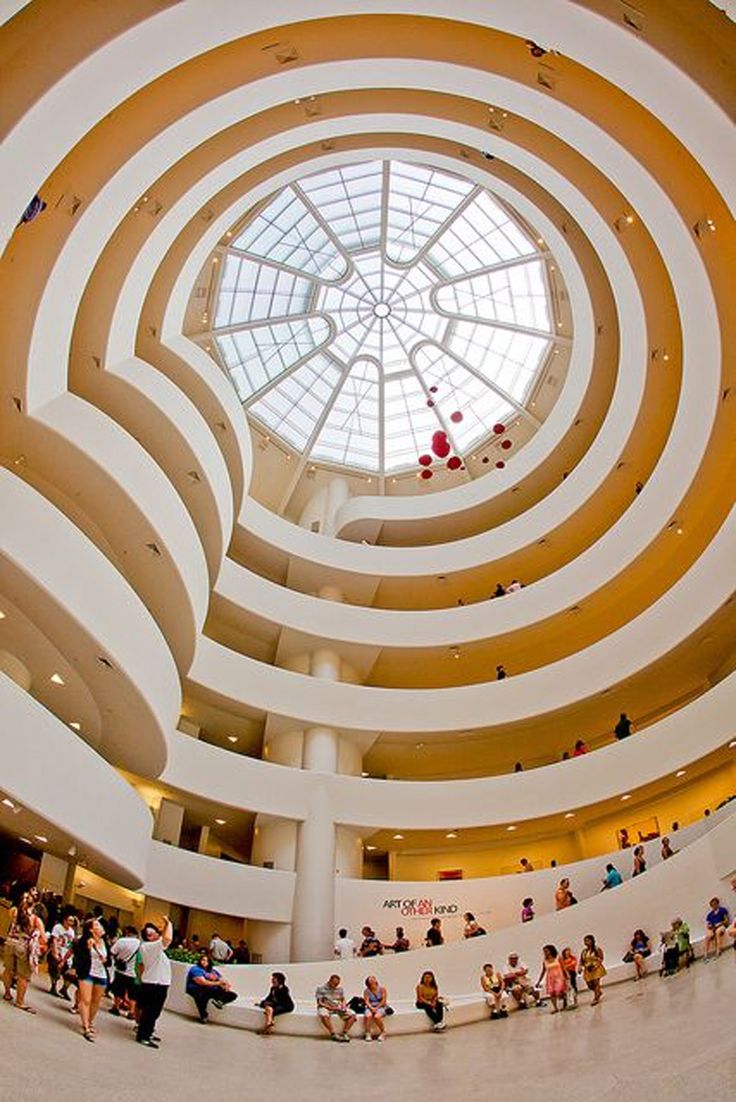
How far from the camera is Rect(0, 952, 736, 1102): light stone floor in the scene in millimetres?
6829

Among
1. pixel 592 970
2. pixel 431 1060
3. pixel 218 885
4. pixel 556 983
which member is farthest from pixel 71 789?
pixel 592 970

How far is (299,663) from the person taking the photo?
96.1 ft

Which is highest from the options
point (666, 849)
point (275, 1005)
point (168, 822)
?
point (168, 822)

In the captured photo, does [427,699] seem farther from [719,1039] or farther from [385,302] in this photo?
[719,1039]

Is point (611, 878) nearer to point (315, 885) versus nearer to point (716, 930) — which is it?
point (716, 930)

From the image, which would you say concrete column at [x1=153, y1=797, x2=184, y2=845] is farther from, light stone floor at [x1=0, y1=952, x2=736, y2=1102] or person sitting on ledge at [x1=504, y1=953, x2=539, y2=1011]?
person sitting on ledge at [x1=504, y1=953, x2=539, y2=1011]

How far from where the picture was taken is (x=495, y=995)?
13859 mm

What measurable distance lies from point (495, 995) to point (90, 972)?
23.8 feet

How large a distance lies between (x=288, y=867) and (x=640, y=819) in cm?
1056

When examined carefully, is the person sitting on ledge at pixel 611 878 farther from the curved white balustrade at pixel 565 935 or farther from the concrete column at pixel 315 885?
the concrete column at pixel 315 885

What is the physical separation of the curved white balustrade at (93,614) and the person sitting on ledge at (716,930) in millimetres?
12252

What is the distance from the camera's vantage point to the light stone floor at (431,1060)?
683 cm

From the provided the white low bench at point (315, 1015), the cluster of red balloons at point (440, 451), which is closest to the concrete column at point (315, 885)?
the white low bench at point (315, 1015)

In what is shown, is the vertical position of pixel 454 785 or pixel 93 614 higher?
pixel 454 785
